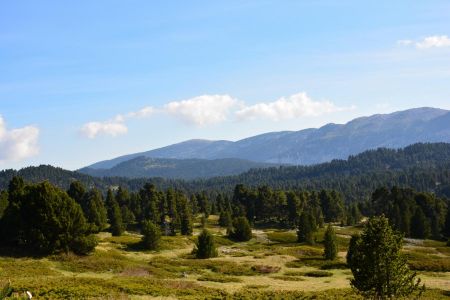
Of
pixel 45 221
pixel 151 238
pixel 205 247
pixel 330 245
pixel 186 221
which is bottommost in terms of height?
pixel 330 245

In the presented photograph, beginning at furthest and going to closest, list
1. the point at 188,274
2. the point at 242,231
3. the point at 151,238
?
1. the point at 242,231
2. the point at 151,238
3. the point at 188,274

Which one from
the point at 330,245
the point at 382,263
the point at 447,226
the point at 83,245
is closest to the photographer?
the point at 382,263

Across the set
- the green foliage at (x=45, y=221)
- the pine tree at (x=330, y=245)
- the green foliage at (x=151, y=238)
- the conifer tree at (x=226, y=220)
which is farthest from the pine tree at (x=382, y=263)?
the conifer tree at (x=226, y=220)

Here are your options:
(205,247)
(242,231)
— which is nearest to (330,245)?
(205,247)

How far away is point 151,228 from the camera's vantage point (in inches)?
3007

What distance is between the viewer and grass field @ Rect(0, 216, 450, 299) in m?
35.5

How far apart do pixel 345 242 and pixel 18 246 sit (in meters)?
68.2

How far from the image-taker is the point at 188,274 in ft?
180

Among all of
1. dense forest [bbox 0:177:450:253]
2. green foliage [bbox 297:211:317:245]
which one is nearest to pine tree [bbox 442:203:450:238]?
dense forest [bbox 0:177:450:253]

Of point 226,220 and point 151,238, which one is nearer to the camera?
point 151,238

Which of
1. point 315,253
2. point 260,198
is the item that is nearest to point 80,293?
point 315,253

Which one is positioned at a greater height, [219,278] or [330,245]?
[330,245]

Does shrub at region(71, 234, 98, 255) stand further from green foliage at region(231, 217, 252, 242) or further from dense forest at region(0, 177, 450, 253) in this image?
green foliage at region(231, 217, 252, 242)

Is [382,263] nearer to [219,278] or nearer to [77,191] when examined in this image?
[219,278]
